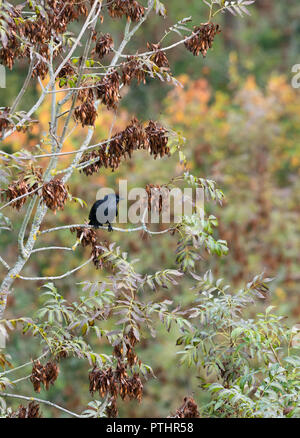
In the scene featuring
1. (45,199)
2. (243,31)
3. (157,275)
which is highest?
(243,31)

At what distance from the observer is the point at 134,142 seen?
A: 2.82m

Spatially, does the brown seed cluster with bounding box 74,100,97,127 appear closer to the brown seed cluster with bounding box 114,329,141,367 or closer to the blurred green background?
the brown seed cluster with bounding box 114,329,141,367

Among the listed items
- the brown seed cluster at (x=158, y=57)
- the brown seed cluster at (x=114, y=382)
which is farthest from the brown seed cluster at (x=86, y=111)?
the brown seed cluster at (x=114, y=382)

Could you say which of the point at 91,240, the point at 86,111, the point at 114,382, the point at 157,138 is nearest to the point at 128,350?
the point at 114,382

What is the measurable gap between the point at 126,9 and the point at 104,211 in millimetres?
1169

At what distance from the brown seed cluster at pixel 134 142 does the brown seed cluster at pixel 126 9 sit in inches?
23.7

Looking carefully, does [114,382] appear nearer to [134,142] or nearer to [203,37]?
[134,142]

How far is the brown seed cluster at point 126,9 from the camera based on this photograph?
9.92 feet

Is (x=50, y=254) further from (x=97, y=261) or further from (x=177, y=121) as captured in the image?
(x=97, y=261)

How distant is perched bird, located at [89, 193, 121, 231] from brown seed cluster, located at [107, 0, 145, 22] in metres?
1.08

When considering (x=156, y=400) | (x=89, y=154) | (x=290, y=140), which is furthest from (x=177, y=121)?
(x=89, y=154)
